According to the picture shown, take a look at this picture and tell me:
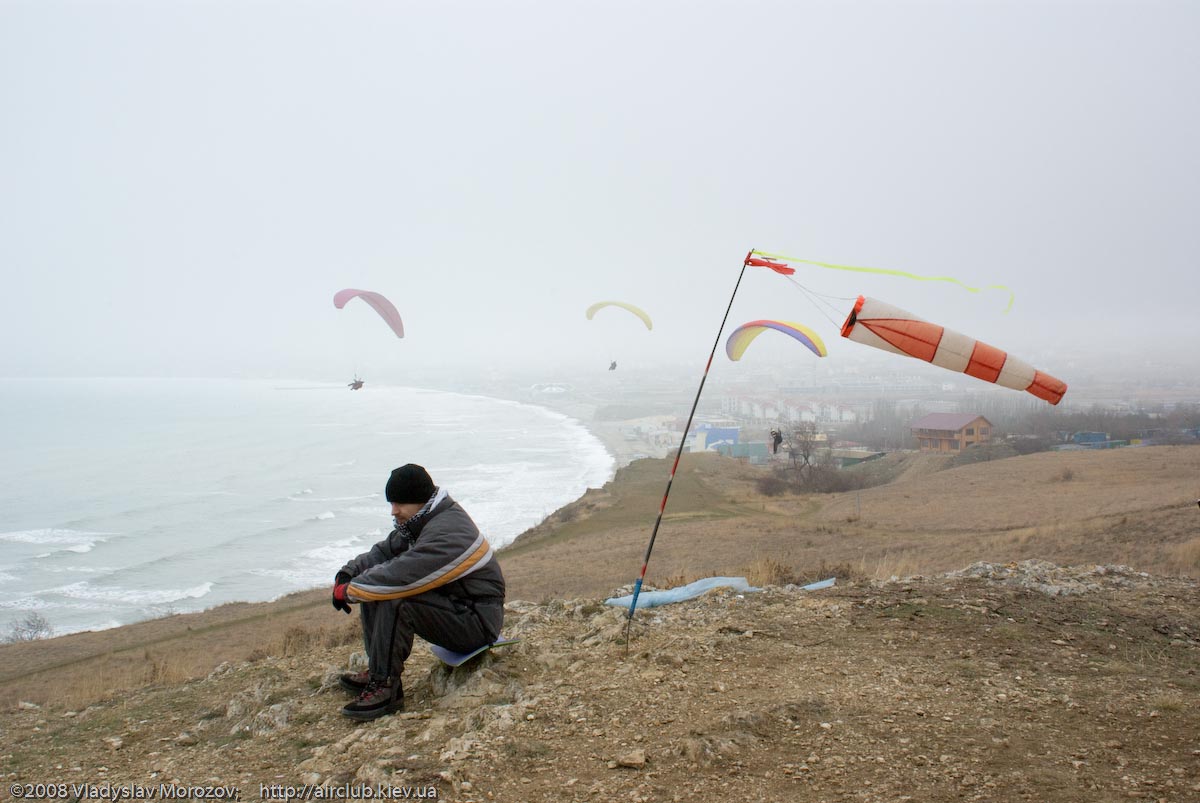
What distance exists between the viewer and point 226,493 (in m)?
57.5

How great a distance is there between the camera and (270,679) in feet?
18.1

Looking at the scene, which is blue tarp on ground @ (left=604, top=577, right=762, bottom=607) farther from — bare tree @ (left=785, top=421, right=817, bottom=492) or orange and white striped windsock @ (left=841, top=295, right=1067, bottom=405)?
bare tree @ (left=785, top=421, right=817, bottom=492)

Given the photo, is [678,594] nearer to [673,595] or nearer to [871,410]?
[673,595]

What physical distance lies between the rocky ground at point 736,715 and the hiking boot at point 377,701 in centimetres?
12

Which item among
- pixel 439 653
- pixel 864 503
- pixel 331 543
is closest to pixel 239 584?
pixel 331 543

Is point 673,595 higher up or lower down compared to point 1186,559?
lower down

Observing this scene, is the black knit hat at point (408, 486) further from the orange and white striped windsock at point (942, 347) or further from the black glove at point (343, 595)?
the orange and white striped windsock at point (942, 347)

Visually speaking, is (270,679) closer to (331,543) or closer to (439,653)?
(439,653)

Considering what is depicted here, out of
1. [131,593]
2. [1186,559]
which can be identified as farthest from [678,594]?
[131,593]

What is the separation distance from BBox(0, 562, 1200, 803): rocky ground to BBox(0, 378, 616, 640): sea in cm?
2688

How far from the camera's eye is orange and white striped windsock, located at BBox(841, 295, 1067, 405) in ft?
17.8

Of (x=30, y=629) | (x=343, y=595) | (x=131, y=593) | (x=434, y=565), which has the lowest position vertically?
(x=131, y=593)

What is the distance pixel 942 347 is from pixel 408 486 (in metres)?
3.85

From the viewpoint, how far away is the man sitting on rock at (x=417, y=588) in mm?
4250
